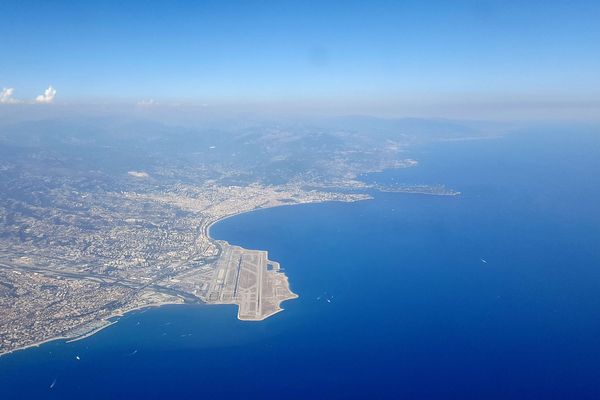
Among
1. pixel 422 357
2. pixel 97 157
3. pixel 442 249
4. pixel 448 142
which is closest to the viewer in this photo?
pixel 422 357

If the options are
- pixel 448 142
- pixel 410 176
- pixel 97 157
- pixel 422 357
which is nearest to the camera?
pixel 422 357

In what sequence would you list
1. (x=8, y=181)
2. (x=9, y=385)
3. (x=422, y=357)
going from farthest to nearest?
(x=8, y=181), (x=422, y=357), (x=9, y=385)

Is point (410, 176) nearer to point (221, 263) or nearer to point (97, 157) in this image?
point (221, 263)

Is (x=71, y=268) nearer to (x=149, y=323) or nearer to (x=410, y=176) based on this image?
(x=149, y=323)

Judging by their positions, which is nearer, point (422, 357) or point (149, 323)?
point (422, 357)

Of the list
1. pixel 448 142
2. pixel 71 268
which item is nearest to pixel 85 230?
pixel 71 268

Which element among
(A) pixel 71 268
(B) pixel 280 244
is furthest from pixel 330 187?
(A) pixel 71 268
